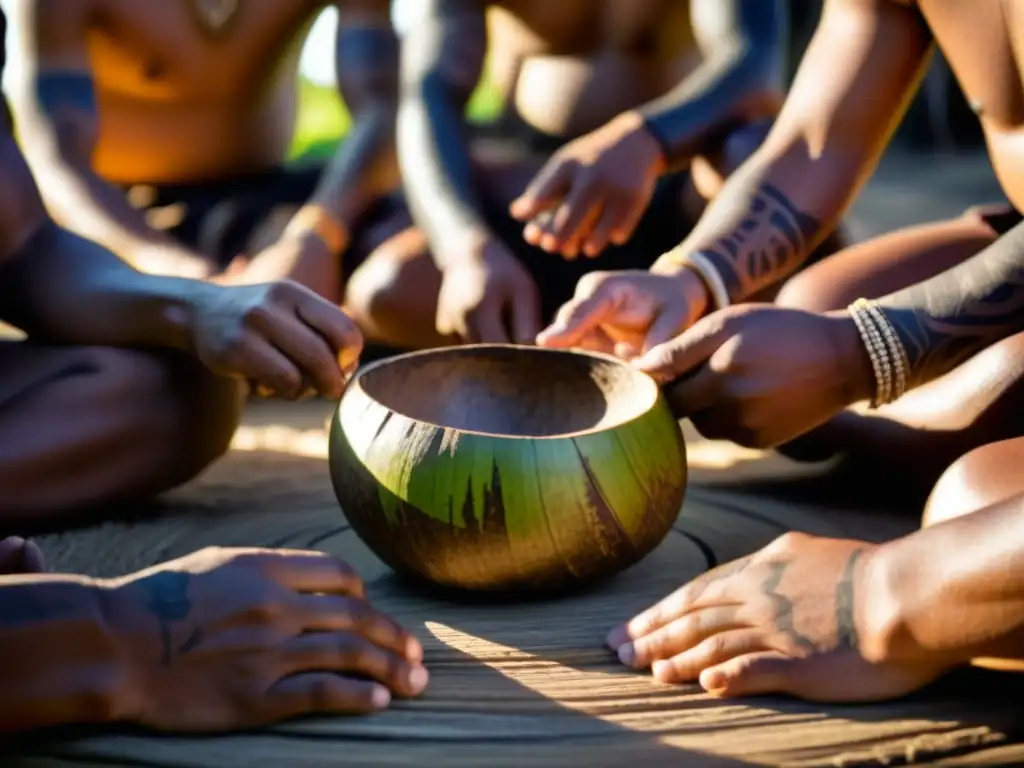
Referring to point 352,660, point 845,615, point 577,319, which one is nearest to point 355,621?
point 352,660

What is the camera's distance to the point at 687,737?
1336 mm

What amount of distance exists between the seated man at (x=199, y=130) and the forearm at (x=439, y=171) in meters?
0.28

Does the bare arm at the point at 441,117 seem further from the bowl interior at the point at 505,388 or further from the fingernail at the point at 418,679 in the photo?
the fingernail at the point at 418,679

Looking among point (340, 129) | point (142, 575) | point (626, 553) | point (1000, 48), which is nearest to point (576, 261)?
point (1000, 48)

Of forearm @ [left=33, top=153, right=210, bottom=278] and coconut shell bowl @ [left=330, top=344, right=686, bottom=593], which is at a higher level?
coconut shell bowl @ [left=330, top=344, right=686, bottom=593]

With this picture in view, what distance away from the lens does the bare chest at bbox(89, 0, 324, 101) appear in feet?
10.6

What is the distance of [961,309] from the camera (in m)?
1.89

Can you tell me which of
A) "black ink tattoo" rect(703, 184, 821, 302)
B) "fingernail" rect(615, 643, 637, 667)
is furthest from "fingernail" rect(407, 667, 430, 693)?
"black ink tattoo" rect(703, 184, 821, 302)

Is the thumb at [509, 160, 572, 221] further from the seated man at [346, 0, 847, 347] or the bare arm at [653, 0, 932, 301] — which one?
the bare arm at [653, 0, 932, 301]

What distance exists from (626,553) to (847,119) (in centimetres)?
100

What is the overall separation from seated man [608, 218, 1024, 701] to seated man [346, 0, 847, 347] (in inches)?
28.1

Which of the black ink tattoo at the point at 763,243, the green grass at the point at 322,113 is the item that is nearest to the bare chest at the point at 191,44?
the black ink tattoo at the point at 763,243

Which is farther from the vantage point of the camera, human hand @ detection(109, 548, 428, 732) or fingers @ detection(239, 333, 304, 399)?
fingers @ detection(239, 333, 304, 399)

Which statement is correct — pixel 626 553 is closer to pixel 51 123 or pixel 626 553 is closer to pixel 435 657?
pixel 435 657
